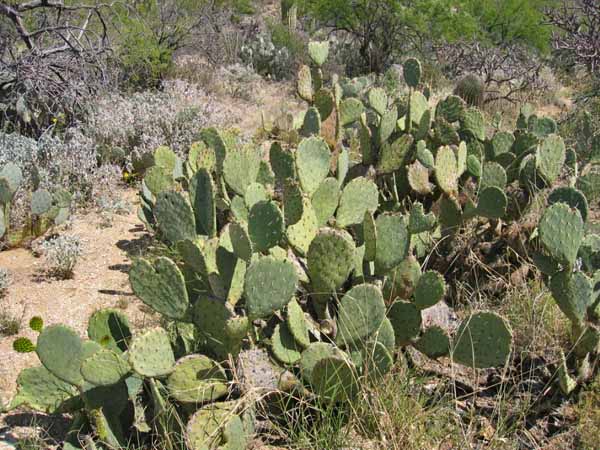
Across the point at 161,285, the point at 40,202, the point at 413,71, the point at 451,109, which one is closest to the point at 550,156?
the point at 451,109

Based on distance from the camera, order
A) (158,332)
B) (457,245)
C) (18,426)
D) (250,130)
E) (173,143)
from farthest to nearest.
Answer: (250,130) < (173,143) < (457,245) < (18,426) < (158,332)

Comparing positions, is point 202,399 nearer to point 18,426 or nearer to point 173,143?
point 18,426

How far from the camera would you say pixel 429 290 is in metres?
2.40

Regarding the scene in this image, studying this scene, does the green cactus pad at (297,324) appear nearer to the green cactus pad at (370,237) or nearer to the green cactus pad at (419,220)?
the green cactus pad at (370,237)

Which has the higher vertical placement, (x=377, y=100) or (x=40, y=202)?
(x=377, y=100)

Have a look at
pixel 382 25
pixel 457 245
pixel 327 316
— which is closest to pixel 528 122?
pixel 457 245

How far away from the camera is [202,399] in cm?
212

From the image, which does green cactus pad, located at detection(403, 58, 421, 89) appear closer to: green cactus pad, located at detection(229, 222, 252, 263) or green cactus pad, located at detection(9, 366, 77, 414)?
green cactus pad, located at detection(229, 222, 252, 263)

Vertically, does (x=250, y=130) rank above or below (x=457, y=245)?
below

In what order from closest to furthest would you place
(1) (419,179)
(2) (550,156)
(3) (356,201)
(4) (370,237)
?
(4) (370,237) → (3) (356,201) → (2) (550,156) → (1) (419,179)

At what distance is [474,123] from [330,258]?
1.89 m

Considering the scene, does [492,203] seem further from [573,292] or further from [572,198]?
[573,292]

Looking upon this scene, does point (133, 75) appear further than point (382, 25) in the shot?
No

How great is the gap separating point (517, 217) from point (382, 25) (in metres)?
6.47
